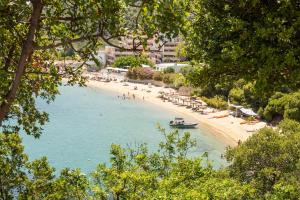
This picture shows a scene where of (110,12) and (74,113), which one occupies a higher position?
(110,12)

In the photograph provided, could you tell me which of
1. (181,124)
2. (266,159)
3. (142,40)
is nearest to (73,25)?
(142,40)

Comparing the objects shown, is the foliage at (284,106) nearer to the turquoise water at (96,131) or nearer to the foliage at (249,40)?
the turquoise water at (96,131)

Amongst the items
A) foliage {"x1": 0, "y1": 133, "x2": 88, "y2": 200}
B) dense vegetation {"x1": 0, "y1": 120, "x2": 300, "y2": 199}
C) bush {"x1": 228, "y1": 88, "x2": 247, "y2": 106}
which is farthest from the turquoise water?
foliage {"x1": 0, "y1": 133, "x2": 88, "y2": 200}

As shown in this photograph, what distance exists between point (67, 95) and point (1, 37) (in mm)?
90009

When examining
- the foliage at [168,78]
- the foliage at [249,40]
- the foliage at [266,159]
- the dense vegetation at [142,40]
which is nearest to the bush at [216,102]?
the foliage at [168,78]

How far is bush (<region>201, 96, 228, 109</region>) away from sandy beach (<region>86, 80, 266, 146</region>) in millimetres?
2172

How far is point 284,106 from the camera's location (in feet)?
171

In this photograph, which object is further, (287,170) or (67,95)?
(67,95)

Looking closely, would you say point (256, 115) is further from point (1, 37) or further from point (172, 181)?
point (1, 37)

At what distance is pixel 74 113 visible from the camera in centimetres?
7500

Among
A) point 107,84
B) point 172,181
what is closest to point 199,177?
point 172,181

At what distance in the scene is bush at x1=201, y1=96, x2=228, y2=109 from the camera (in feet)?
226

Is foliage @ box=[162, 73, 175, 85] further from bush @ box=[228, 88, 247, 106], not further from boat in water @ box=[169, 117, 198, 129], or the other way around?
boat in water @ box=[169, 117, 198, 129]

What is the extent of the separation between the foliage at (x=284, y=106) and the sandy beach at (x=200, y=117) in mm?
1888
